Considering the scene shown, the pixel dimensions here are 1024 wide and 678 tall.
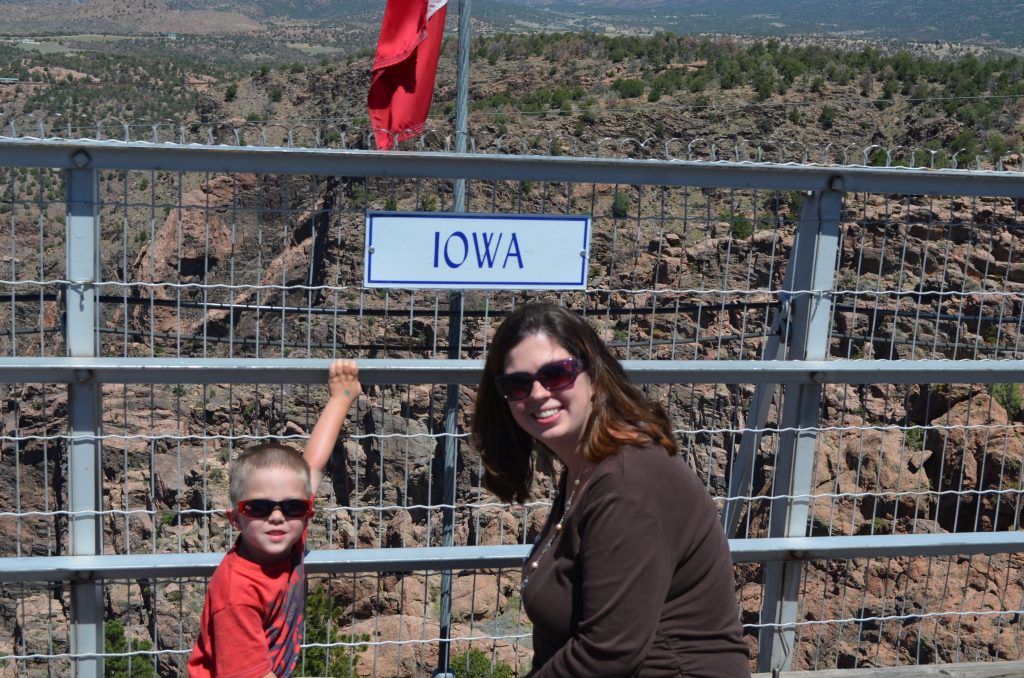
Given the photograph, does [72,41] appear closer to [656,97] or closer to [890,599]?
[656,97]

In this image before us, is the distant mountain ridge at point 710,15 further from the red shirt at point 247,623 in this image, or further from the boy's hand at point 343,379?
the red shirt at point 247,623

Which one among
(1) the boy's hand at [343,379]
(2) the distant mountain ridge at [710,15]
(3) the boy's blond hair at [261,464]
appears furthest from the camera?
(2) the distant mountain ridge at [710,15]

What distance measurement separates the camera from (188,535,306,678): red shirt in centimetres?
268

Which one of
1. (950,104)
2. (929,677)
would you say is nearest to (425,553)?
(929,677)

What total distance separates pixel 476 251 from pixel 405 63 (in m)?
3.25

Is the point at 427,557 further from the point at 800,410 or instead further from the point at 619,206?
the point at 619,206

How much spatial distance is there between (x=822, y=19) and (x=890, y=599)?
4944 inches

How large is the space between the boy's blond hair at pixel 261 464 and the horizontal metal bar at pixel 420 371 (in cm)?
45

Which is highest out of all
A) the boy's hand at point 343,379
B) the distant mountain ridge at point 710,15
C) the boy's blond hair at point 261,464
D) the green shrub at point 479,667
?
the distant mountain ridge at point 710,15

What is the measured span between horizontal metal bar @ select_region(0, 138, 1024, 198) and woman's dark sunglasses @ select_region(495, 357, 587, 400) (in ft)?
3.25

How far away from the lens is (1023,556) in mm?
7004

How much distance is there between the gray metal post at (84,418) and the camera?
3201 mm

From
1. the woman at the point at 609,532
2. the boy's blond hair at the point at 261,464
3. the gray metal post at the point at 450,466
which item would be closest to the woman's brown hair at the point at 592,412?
the woman at the point at 609,532

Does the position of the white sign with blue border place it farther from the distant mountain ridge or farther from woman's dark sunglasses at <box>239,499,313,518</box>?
the distant mountain ridge
